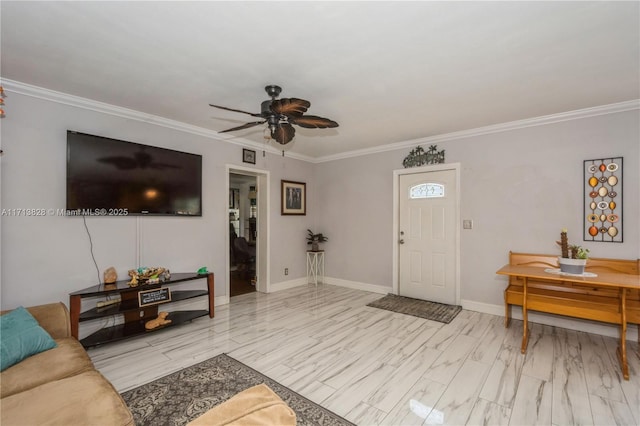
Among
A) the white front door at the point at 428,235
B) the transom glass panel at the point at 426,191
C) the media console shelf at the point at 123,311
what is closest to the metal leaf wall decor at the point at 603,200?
the white front door at the point at 428,235

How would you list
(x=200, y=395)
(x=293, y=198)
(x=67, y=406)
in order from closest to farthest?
(x=67, y=406) < (x=200, y=395) < (x=293, y=198)

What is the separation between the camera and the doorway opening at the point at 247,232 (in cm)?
516

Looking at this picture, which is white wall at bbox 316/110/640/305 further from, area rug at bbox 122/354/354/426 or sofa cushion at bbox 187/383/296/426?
sofa cushion at bbox 187/383/296/426

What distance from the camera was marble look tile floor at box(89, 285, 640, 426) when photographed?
6.66 ft

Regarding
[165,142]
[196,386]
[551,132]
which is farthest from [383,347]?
[165,142]

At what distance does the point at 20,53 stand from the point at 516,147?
17.3 ft

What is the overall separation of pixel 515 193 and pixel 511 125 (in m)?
0.92

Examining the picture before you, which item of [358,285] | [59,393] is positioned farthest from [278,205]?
[59,393]

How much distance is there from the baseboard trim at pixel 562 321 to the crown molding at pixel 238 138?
2425mm

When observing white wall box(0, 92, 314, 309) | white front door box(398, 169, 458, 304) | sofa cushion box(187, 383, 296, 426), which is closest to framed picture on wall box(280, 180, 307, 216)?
white wall box(0, 92, 314, 309)

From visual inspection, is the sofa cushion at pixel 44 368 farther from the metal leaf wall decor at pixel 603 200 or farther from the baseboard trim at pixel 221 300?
the metal leaf wall decor at pixel 603 200

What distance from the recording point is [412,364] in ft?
8.70

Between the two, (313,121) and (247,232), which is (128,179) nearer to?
(313,121)

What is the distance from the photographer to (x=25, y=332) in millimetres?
1915
